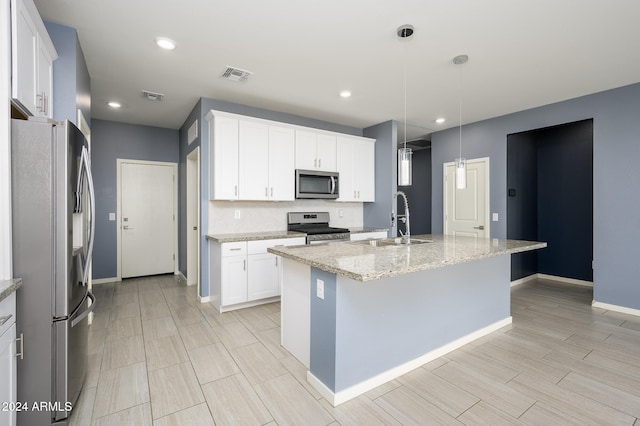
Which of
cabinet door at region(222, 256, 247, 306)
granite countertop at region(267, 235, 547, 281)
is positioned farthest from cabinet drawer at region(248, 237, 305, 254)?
granite countertop at region(267, 235, 547, 281)

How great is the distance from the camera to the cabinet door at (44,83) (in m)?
2.03

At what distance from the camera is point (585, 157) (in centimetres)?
483

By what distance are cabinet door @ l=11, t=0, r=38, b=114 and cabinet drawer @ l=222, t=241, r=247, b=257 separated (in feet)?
6.76

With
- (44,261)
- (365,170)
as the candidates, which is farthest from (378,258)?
(365,170)

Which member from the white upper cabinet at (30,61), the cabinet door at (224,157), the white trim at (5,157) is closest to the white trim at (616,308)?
the cabinet door at (224,157)

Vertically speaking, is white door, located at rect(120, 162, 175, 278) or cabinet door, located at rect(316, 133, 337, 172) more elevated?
cabinet door, located at rect(316, 133, 337, 172)

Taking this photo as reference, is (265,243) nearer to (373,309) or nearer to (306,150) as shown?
(306,150)

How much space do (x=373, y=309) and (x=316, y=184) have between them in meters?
2.76

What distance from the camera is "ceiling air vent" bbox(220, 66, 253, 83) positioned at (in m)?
3.16

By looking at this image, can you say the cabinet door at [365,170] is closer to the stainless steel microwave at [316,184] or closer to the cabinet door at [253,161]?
the stainless steel microwave at [316,184]

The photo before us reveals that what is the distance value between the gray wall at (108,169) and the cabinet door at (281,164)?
263 centimetres

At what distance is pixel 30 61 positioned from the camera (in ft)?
6.14

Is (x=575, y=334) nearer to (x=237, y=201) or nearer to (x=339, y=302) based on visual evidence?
(x=339, y=302)

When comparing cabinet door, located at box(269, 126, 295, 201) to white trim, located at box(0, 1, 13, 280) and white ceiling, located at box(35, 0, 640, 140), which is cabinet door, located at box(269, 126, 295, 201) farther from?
white trim, located at box(0, 1, 13, 280)
